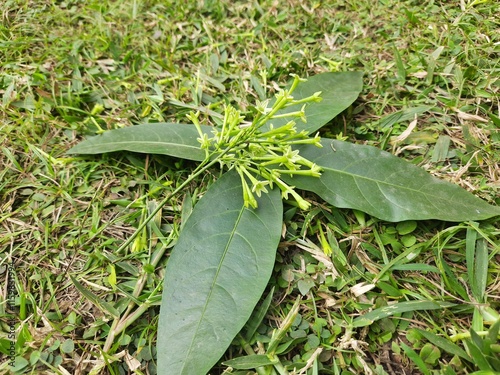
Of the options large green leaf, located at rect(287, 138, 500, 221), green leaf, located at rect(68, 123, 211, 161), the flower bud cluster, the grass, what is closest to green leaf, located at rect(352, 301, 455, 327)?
the grass

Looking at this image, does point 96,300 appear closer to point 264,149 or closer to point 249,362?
point 249,362

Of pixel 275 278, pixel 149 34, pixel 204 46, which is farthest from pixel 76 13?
pixel 275 278

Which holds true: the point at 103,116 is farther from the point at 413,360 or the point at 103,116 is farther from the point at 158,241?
the point at 413,360

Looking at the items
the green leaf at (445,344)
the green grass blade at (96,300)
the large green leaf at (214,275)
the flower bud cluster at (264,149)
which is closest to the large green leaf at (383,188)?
the flower bud cluster at (264,149)

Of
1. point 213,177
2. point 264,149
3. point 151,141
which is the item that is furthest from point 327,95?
point 151,141

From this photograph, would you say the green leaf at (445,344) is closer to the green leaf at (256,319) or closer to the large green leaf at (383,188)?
the large green leaf at (383,188)
